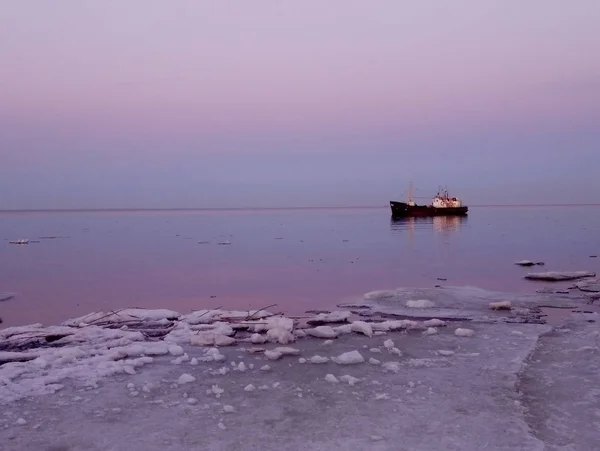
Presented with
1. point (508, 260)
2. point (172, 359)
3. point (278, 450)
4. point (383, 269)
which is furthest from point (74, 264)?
point (278, 450)

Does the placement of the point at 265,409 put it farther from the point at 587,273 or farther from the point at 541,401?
the point at 587,273

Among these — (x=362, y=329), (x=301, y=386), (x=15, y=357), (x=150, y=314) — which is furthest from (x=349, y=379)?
(x=150, y=314)

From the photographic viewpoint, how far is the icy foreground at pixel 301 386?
5633 millimetres

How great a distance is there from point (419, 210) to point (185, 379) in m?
91.8

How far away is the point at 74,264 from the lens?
27578 millimetres

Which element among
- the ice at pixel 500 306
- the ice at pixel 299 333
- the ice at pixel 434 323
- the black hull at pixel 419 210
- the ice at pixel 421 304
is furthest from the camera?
the black hull at pixel 419 210

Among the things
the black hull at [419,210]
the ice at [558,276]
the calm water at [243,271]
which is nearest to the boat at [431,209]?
the black hull at [419,210]

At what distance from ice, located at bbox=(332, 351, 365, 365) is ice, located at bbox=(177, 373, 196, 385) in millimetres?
2383

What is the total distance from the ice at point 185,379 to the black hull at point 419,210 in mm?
89451

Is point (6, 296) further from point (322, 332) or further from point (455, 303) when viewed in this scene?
point (455, 303)

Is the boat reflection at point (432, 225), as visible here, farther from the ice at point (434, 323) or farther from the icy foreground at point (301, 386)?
the icy foreground at point (301, 386)

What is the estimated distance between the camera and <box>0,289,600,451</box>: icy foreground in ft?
18.5

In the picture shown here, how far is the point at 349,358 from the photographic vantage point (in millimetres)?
8531

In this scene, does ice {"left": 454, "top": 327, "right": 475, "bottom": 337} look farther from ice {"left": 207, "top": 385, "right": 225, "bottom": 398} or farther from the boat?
the boat
